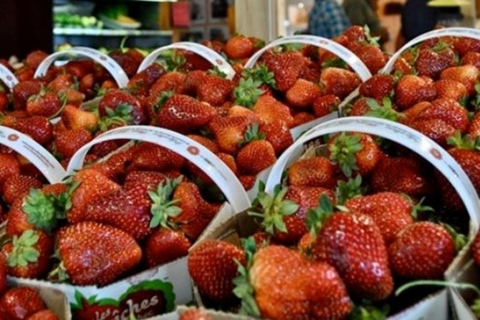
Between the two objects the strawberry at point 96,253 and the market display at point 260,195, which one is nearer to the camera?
the market display at point 260,195

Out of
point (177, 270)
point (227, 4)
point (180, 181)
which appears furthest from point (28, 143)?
Result: point (227, 4)

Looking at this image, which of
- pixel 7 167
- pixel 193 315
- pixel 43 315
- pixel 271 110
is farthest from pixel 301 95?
pixel 193 315

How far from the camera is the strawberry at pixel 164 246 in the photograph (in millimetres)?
1226

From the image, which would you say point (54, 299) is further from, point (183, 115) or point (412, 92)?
point (412, 92)

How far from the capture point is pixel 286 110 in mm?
1927

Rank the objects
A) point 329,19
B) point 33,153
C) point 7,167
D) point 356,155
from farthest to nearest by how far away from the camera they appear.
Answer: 1. point 329,19
2. point 7,167
3. point 33,153
4. point 356,155

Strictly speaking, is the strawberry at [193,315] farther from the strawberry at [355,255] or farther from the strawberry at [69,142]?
the strawberry at [69,142]

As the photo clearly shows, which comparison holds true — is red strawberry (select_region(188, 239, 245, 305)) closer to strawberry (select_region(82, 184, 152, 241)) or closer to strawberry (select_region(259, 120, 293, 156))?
strawberry (select_region(82, 184, 152, 241))

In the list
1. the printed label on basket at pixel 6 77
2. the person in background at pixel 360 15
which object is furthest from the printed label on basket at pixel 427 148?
the person in background at pixel 360 15

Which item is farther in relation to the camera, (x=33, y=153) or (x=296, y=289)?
(x=33, y=153)

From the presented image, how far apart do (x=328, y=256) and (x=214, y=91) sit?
3.51 ft

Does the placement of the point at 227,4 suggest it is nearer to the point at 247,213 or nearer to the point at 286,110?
the point at 286,110

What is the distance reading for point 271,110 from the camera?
6.16ft

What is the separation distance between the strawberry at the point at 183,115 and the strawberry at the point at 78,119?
0.32m
